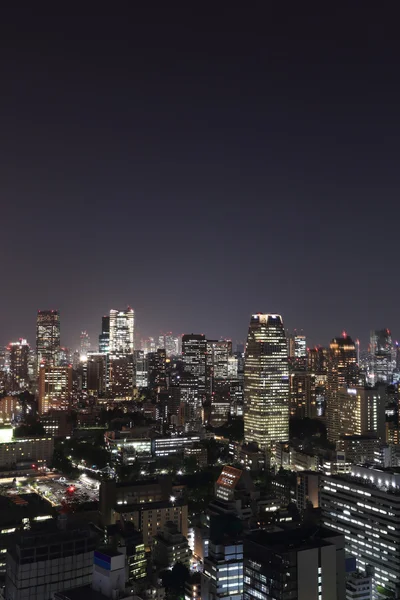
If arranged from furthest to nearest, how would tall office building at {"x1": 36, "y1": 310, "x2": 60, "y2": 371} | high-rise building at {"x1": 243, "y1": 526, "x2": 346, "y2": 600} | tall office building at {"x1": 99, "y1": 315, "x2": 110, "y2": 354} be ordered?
tall office building at {"x1": 99, "y1": 315, "x2": 110, "y2": 354} < tall office building at {"x1": 36, "y1": 310, "x2": 60, "y2": 371} < high-rise building at {"x1": 243, "y1": 526, "x2": 346, "y2": 600}

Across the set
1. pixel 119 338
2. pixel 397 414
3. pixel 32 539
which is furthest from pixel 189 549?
pixel 119 338

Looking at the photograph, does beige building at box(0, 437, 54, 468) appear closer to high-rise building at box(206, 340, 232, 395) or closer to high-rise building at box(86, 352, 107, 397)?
high-rise building at box(86, 352, 107, 397)

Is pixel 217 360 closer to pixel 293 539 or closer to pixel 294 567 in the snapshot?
pixel 293 539

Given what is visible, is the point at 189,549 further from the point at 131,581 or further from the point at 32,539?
the point at 32,539

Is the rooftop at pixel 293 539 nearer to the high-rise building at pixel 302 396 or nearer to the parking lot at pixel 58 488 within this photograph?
the parking lot at pixel 58 488

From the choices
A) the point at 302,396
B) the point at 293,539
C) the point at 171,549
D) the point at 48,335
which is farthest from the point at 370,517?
the point at 48,335

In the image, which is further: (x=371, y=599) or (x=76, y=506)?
(x=76, y=506)

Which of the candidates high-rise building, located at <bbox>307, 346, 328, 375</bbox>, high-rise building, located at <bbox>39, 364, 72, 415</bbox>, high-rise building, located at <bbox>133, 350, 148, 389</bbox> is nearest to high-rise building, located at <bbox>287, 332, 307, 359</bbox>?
high-rise building, located at <bbox>307, 346, 328, 375</bbox>
